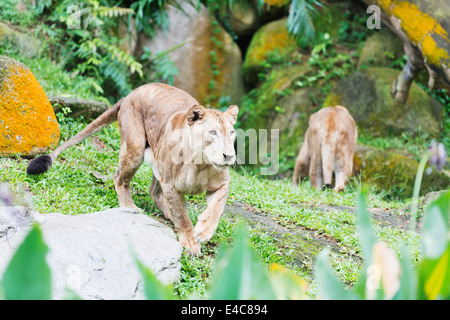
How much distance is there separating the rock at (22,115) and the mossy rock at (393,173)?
18.2 feet

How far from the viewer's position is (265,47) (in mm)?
12789

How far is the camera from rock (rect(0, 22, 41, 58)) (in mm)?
9359

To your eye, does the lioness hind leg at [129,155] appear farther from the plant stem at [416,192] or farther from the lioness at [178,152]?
the plant stem at [416,192]

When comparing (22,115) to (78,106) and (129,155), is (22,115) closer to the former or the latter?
(78,106)

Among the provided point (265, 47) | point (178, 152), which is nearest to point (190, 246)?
point (178, 152)

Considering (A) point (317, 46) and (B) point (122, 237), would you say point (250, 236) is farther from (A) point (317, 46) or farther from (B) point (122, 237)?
(A) point (317, 46)

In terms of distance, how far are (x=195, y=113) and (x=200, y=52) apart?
8544mm

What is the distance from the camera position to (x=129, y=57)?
33.9 feet

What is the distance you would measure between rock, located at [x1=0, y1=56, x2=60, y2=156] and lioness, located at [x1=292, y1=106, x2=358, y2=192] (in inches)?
168

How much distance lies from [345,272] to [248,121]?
8015mm

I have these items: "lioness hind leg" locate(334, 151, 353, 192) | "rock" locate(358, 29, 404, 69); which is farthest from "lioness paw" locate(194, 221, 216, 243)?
"rock" locate(358, 29, 404, 69)

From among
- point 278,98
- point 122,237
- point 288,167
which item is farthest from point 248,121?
Result: point 122,237

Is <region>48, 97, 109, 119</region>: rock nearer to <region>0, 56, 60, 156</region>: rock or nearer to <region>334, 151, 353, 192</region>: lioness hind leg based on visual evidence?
<region>0, 56, 60, 156</region>: rock

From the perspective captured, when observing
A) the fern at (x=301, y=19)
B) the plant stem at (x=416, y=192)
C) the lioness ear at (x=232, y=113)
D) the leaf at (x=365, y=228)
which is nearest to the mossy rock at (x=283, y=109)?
the fern at (x=301, y=19)
